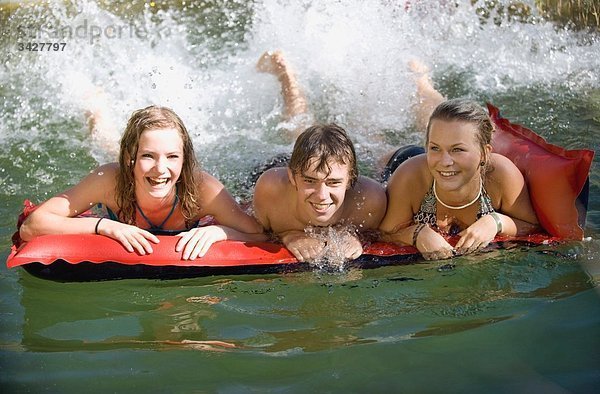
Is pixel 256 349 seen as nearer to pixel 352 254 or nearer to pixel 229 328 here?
pixel 229 328

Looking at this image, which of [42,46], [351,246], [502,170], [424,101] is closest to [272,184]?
[351,246]

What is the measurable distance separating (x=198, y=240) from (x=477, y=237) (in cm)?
144

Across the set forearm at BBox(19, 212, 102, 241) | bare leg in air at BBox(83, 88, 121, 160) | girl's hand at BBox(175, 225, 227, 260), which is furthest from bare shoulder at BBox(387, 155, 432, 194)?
bare leg in air at BBox(83, 88, 121, 160)

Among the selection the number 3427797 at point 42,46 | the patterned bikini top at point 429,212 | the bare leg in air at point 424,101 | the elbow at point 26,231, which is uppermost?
the number 3427797 at point 42,46

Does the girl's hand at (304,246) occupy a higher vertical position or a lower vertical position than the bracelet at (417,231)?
lower

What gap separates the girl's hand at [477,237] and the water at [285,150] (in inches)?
2.9

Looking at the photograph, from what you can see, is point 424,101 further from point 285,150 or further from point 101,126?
point 101,126

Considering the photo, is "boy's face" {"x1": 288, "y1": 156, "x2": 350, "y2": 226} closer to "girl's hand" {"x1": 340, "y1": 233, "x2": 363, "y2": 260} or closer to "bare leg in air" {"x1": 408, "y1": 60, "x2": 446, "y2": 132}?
"girl's hand" {"x1": 340, "y1": 233, "x2": 363, "y2": 260}

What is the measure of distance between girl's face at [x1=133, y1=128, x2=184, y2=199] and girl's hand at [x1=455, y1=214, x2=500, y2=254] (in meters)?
1.52

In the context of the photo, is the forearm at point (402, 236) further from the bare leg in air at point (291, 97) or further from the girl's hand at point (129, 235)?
the bare leg in air at point (291, 97)

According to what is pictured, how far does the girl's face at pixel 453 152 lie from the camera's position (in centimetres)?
398

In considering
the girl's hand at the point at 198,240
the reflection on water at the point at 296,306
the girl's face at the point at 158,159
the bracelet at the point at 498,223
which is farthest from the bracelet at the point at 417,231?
the girl's face at the point at 158,159

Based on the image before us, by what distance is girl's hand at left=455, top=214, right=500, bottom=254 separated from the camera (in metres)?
4.07

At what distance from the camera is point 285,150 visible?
578 cm
